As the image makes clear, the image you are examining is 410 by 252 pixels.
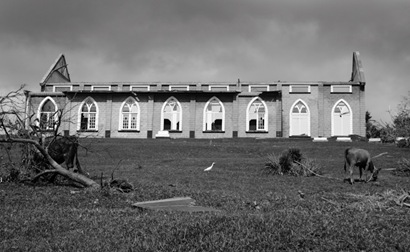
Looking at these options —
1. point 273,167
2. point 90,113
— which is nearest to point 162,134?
point 90,113

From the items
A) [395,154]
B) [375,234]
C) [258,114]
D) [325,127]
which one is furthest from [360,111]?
[375,234]

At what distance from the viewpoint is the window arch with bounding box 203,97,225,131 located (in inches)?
1741

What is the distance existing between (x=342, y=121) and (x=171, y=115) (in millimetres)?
19248

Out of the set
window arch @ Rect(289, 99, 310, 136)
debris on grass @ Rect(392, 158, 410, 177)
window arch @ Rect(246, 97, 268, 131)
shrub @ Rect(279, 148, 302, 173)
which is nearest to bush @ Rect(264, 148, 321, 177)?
Result: shrub @ Rect(279, 148, 302, 173)

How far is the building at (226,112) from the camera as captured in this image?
144 feet

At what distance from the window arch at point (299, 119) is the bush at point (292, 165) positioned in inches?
1104

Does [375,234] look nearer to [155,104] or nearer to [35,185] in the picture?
[35,185]

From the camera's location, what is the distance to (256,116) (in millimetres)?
44469

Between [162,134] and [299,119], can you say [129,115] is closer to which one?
[162,134]

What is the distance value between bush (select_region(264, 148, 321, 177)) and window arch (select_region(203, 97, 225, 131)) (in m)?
27.1

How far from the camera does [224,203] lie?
885cm

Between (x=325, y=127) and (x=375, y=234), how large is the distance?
3988 centimetres

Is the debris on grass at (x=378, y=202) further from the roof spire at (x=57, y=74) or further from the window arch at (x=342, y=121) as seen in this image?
the roof spire at (x=57, y=74)

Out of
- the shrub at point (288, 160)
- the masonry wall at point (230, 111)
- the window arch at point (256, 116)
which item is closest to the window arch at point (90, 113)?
the masonry wall at point (230, 111)
